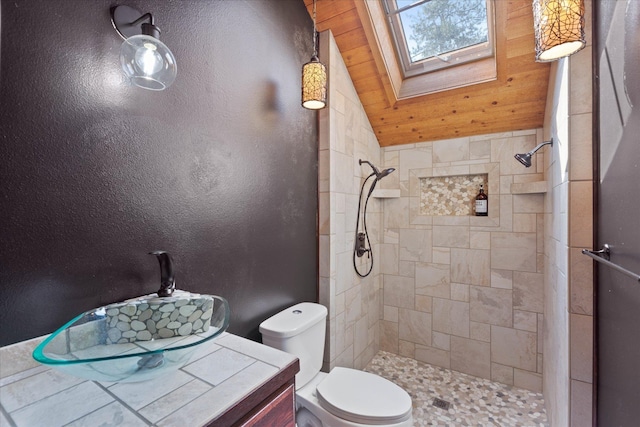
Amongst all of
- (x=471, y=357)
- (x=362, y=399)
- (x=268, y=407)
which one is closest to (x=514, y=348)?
(x=471, y=357)

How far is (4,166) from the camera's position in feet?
2.54

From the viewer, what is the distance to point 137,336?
2.98ft

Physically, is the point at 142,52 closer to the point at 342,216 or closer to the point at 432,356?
the point at 342,216

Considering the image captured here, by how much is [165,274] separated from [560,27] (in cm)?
177

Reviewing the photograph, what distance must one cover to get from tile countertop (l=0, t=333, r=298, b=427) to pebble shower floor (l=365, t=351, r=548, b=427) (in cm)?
170

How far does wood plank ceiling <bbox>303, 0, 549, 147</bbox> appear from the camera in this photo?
1843 millimetres

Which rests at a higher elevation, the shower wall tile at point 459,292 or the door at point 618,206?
the door at point 618,206

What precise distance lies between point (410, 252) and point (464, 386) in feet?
3.76

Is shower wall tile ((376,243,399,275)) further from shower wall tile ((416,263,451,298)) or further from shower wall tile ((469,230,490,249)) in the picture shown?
shower wall tile ((469,230,490,249))

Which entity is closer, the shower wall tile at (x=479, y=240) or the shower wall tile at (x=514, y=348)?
the shower wall tile at (x=514, y=348)

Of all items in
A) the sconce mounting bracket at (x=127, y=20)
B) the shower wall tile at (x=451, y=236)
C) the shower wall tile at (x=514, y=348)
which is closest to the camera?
the sconce mounting bracket at (x=127, y=20)

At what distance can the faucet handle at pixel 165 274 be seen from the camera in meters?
1.04

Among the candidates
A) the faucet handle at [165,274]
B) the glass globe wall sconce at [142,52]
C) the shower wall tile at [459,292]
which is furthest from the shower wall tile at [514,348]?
the glass globe wall sconce at [142,52]

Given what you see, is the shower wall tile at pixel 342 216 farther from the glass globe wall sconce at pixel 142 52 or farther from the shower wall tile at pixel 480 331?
the glass globe wall sconce at pixel 142 52
